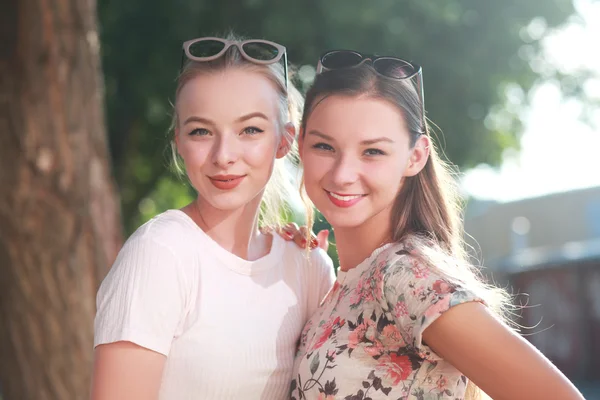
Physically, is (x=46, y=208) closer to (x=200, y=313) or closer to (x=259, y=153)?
(x=259, y=153)

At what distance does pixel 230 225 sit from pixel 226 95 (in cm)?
47

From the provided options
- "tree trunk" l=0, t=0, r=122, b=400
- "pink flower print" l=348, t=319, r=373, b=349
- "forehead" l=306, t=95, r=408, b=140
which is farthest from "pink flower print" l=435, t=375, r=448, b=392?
"tree trunk" l=0, t=0, r=122, b=400

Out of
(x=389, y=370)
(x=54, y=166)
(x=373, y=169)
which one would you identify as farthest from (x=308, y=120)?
(x=54, y=166)

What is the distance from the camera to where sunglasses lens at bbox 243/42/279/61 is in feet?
10.2

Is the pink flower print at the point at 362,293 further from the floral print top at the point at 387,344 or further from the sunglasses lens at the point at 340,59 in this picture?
the sunglasses lens at the point at 340,59

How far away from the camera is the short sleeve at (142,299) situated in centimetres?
264

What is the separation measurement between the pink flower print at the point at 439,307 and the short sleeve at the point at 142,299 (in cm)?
80

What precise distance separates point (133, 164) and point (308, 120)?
976 cm

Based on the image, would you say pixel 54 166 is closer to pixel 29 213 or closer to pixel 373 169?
pixel 29 213

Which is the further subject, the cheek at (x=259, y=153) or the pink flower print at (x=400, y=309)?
the cheek at (x=259, y=153)

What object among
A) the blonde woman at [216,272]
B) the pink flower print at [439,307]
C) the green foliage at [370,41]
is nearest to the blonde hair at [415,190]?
the blonde woman at [216,272]

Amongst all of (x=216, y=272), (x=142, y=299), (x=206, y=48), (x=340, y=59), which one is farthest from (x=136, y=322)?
(x=340, y=59)

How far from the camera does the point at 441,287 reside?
247 cm

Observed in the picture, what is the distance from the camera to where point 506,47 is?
32.5 feet
